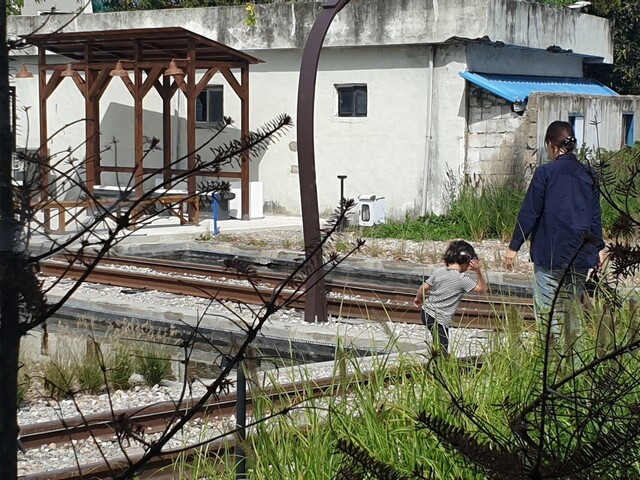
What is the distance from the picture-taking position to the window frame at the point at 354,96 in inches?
912

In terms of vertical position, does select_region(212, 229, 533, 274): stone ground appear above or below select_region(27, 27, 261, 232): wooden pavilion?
below

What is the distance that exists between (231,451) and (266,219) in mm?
16974

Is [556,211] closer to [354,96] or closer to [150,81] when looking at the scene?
[150,81]

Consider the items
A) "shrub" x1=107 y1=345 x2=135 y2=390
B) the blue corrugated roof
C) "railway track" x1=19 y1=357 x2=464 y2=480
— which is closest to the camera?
"railway track" x1=19 y1=357 x2=464 y2=480

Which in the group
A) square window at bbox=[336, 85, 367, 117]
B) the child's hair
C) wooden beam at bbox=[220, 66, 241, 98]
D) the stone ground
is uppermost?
wooden beam at bbox=[220, 66, 241, 98]

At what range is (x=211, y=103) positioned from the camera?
25297mm

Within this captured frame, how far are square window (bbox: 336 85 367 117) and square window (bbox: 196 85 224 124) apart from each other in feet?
9.80

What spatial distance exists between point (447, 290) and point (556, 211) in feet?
3.24

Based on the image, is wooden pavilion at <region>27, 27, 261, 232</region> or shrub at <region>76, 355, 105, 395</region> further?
wooden pavilion at <region>27, 27, 261, 232</region>

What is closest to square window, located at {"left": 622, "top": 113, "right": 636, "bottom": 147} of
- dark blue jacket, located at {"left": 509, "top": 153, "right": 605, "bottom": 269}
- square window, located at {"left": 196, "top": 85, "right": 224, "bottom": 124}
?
square window, located at {"left": 196, "top": 85, "right": 224, "bottom": 124}

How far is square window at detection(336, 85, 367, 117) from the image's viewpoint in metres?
23.2

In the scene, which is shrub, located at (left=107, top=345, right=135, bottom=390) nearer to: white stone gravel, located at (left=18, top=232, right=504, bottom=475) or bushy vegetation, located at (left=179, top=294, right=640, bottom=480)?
white stone gravel, located at (left=18, top=232, right=504, bottom=475)

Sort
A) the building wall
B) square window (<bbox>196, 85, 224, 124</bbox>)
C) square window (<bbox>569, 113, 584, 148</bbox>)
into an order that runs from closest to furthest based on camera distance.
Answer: the building wall → square window (<bbox>569, 113, 584, 148</bbox>) → square window (<bbox>196, 85, 224, 124</bbox>)

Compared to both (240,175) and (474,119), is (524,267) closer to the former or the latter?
(474,119)
